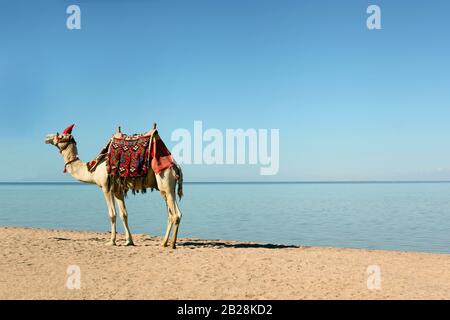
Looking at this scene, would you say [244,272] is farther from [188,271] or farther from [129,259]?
[129,259]

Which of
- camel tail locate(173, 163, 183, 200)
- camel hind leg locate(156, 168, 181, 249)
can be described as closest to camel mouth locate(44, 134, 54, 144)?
camel hind leg locate(156, 168, 181, 249)

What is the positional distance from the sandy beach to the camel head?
9.06 ft

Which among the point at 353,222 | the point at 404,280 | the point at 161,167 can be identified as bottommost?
the point at 353,222

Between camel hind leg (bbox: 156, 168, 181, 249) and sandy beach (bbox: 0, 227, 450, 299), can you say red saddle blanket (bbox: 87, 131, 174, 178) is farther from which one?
sandy beach (bbox: 0, 227, 450, 299)

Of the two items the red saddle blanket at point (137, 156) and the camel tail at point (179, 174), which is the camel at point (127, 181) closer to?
the camel tail at point (179, 174)

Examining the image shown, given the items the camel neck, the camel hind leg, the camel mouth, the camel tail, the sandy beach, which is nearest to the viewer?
the sandy beach

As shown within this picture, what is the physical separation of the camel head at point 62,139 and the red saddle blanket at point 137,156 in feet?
4.40

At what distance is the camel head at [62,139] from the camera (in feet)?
43.4

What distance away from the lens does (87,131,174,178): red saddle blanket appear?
12.4m
